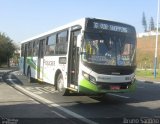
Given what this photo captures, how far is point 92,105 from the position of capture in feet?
48.2

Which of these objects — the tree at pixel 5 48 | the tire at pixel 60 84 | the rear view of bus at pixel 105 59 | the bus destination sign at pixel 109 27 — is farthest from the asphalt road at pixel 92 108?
the tree at pixel 5 48

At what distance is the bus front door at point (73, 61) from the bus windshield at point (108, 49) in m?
0.84

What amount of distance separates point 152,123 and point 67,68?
6.34 m

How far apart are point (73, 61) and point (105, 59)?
5.54 ft

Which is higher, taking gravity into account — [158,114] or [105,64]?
[105,64]

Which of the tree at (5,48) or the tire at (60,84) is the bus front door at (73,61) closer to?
the tire at (60,84)

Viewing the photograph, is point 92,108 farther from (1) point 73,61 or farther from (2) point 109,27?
(2) point 109,27

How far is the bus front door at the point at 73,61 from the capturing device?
15.4m

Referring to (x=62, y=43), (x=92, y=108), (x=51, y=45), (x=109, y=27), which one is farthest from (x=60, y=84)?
(x=92, y=108)

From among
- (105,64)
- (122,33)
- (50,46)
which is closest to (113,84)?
(105,64)

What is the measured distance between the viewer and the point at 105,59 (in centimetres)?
1476

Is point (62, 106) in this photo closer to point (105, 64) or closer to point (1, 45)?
point (105, 64)

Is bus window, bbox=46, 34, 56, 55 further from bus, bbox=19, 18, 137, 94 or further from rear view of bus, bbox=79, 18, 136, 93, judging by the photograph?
rear view of bus, bbox=79, 18, 136, 93

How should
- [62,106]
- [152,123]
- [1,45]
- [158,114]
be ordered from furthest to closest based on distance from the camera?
[1,45] < [62,106] < [158,114] < [152,123]
